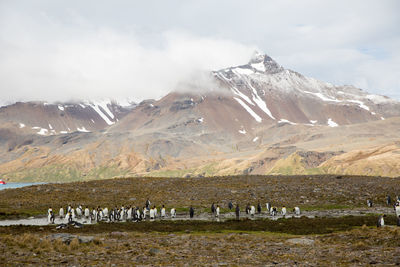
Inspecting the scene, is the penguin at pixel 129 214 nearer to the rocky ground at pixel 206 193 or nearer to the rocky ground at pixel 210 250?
the rocky ground at pixel 206 193

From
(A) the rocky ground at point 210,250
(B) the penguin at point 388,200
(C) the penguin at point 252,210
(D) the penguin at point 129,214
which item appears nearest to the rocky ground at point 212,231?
(A) the rocky ground at point 210,250

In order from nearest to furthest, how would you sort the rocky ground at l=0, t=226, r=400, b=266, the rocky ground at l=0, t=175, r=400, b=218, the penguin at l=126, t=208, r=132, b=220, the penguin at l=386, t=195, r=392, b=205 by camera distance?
the rocky ground at l=0, t=226, r=400, b=266 < the penguin at l=126, t=208, r=132, b=220 < the penguin at l=386, t=195, r=392, b=205 < the rocky ground at l=0, t=175, r=400, b=218

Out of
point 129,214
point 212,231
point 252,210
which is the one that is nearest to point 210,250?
point 212,231

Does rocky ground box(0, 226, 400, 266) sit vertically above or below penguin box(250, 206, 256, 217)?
below

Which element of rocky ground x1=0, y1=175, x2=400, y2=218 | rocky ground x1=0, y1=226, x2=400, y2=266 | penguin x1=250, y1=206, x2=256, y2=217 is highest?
rocky ground x1=0, y1=175, x2=400, y2=218

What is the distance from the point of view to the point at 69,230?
36031 mm

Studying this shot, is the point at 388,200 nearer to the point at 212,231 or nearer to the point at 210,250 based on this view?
the point at 212,231

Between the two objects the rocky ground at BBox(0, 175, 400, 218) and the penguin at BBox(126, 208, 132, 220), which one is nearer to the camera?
the penguin at BBox(126, 208, 132, 220)

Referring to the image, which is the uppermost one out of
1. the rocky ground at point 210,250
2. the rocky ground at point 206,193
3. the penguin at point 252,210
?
the rocky ground at point 206,193

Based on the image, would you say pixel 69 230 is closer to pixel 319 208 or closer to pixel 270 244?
pixel 270 244

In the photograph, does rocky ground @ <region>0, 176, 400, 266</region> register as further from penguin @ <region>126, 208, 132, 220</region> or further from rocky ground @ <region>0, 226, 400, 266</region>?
penguin @ <region>126, 208, 132, 220</region>

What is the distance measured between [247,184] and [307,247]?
147 feet

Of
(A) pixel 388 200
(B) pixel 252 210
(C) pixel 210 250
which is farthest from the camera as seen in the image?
(A) pixel 388 200

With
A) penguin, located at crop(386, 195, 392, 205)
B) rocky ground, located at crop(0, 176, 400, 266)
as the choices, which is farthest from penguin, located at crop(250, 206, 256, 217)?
penguin, located at crop(386, 195, 392, 205)
